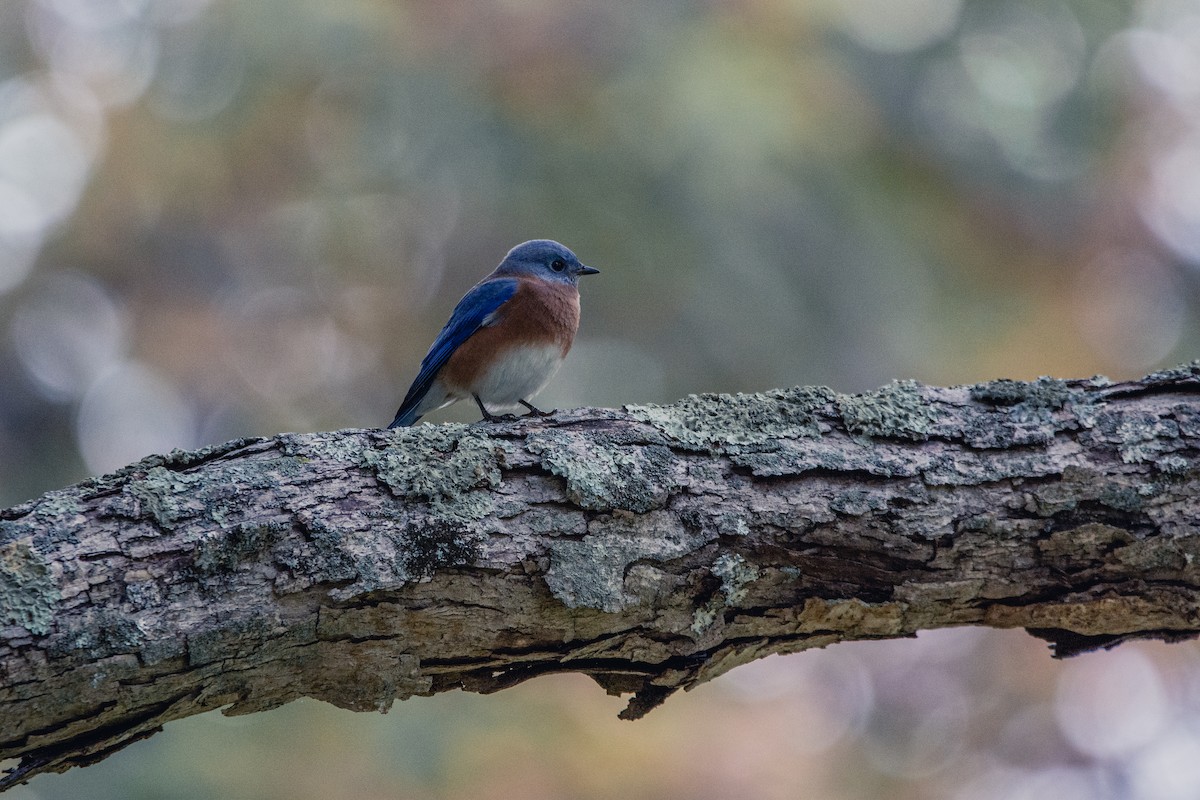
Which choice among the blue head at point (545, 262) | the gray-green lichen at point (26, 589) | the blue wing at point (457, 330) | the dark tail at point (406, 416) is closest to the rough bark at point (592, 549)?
the gray-green lichen at point (26, 589)

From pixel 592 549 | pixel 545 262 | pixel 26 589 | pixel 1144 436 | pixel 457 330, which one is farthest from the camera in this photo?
pixel 545 262

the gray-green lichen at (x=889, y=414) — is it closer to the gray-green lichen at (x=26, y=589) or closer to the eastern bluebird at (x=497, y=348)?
the gray-green lichen at (x=26, y=589)

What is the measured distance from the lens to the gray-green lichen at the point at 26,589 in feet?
Answer: 6.69

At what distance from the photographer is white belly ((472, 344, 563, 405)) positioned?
4738 millimetres

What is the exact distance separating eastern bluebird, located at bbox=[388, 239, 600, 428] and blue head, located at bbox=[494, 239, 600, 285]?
0.24 m

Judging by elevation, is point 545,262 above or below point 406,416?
above

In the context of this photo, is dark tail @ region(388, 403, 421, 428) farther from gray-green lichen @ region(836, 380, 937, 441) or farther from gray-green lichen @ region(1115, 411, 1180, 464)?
gray-green lichen @ region(1115, 411, 1180, 464)

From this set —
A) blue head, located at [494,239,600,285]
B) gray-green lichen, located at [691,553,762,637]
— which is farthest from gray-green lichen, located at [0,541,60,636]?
blue head, located at [494,239,600,285]

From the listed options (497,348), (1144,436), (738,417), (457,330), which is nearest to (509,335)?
(497,348)

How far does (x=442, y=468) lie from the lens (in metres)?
2.52

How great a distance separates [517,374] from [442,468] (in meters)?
Answer: 2.24

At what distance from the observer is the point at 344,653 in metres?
2.32

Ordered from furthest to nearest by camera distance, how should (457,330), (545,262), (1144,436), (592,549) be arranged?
(545,262), (457,330), (1144,436), (592,549)

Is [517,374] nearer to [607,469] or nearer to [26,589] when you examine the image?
[607,469]
